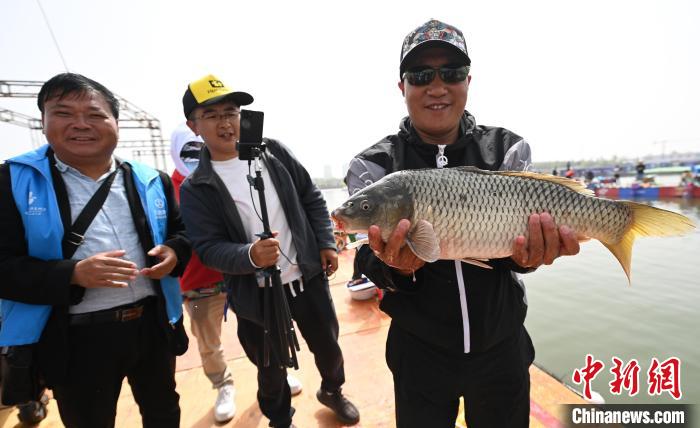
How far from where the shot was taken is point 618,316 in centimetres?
604

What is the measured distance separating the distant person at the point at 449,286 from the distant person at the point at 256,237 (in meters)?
0.94

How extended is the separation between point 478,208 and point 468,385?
94 centimetres

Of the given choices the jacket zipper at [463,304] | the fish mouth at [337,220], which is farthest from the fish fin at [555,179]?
the fish mouth at [337,220]

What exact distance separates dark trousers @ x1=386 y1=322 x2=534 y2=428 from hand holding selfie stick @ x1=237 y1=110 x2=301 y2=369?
928 millimetres

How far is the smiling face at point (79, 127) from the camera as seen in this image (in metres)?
1.95

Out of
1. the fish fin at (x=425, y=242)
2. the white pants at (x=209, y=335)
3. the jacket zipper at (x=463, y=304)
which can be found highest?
the fish fin at (x=425, y=242)

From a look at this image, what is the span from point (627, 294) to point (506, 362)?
7407 mm

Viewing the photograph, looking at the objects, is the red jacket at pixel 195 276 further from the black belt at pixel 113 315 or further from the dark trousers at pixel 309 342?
the black belt at pixel 113 315

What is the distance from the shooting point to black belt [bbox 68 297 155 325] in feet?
6.29

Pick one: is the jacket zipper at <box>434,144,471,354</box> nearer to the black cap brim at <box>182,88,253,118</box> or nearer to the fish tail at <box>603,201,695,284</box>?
the fish tail at <box>603,201,695,284</box>

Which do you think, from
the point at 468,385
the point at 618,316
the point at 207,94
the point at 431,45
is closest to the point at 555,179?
the point at 431,45

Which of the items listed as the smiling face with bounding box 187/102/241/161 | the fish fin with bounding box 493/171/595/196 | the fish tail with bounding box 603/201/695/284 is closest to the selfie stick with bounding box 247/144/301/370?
the smiling face with bounding box 187/102/241/161

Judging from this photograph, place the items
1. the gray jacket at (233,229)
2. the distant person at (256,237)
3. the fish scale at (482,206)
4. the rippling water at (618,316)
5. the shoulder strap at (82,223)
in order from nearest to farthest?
the fish scale at (482,206) → the shoulder strap at (82,223) → the gray jacket at (233,229) → the distant person at (256,237) → the rippling water at (618,316)

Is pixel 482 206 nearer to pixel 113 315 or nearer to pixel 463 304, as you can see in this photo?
pixel 463 304
